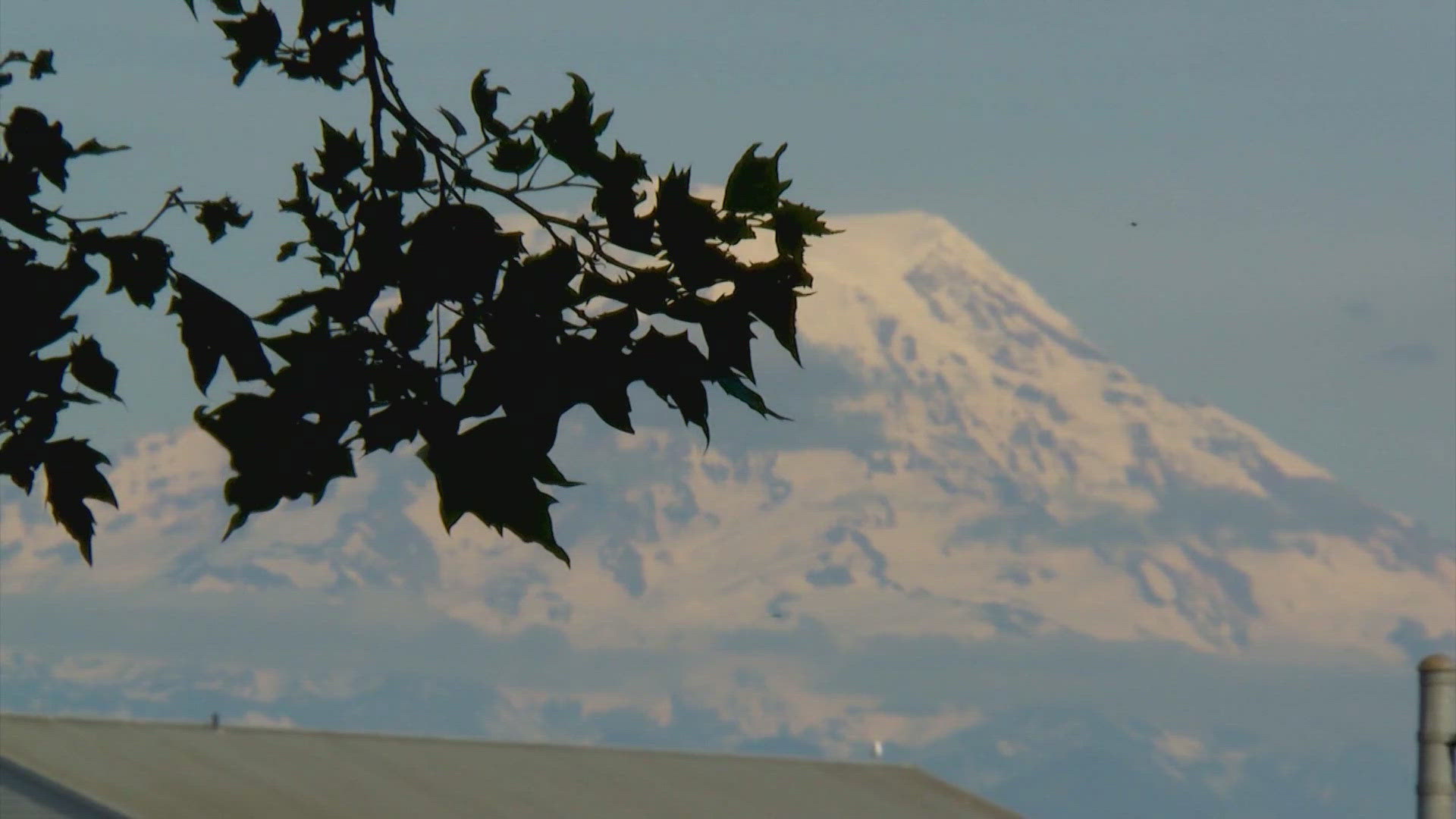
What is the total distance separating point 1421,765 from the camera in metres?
23.2

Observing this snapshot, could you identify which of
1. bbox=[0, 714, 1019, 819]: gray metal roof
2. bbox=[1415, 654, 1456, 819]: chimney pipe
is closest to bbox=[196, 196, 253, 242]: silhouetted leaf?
bbox=[1415, 654, 1456, 819]: chimney pipe

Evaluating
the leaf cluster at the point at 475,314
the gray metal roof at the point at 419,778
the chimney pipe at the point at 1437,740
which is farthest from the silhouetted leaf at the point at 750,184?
the gray metal roof at the point at 419,778

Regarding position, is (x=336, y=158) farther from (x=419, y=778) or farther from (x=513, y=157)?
(x=419, y=778)

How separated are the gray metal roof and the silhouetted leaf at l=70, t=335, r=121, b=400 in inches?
1373

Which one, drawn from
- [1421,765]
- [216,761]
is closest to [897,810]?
[216,761]

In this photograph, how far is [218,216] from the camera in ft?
27.5

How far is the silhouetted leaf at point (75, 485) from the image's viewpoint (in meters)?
7.20

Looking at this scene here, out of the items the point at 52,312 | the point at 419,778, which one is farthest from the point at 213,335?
the point at 419,778

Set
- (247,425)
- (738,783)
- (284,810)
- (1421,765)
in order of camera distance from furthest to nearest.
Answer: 1. (738,783)
2. (284,810)
3. (1421,765)
4. (247,425)

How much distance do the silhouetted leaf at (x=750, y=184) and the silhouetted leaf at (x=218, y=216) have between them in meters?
2.21

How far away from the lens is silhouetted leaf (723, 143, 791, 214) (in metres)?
7.18

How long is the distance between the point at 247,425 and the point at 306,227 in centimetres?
134

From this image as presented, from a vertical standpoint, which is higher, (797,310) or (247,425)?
(797,310)

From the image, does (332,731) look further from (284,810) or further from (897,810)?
(897,810)
